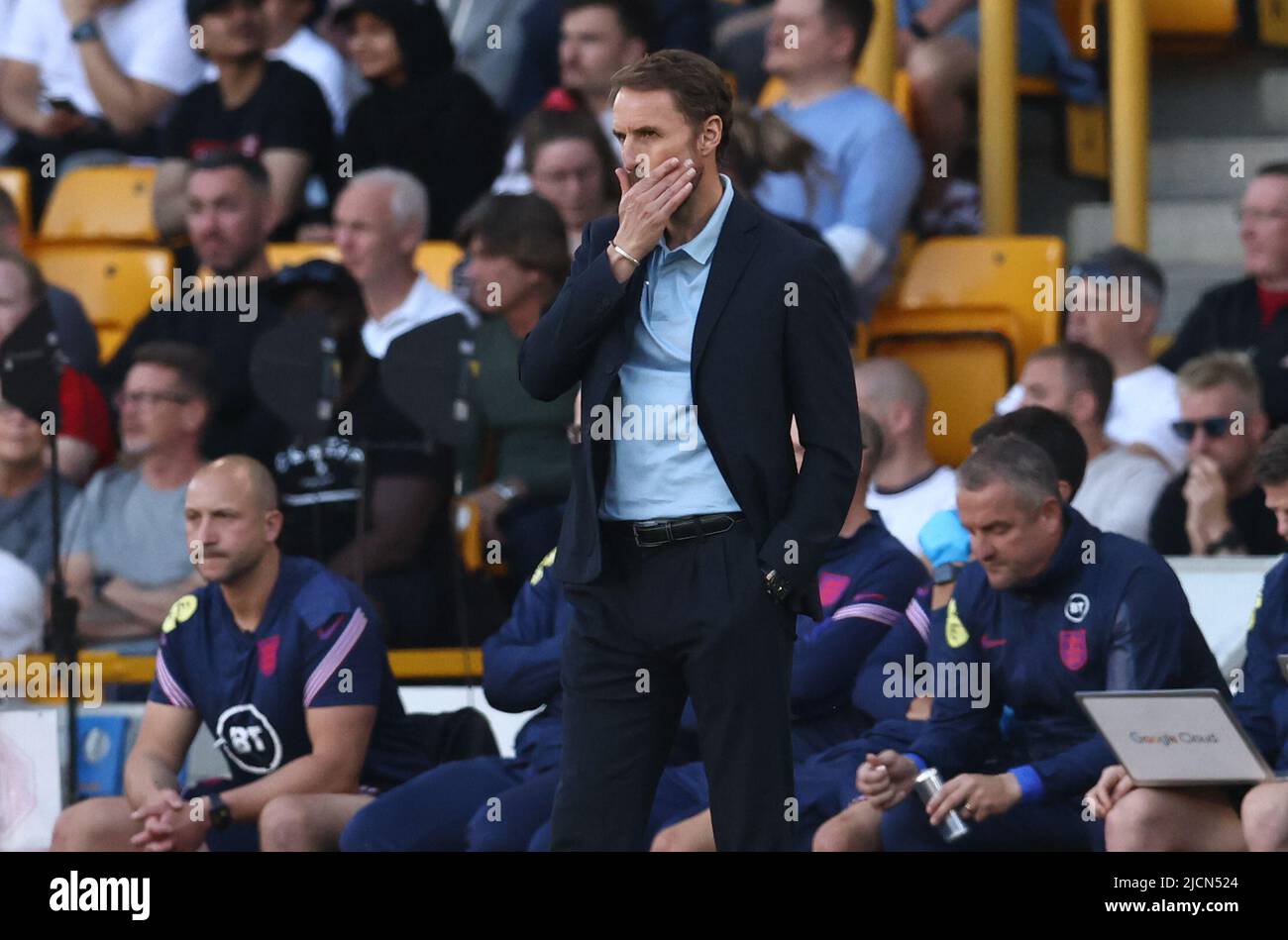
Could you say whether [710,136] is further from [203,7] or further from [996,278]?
[203,7]

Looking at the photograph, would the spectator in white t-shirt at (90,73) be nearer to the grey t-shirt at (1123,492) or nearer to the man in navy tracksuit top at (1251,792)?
the grey t-shirt at (1123,492)

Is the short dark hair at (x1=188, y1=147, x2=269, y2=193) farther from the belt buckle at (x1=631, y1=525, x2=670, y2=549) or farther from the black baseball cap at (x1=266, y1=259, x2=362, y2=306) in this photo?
the belt buckle at (x1=631, y1=525, x2=670, y2=549)

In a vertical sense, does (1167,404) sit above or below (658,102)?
below

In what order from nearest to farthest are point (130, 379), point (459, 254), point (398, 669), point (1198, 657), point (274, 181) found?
1. point (1198, 657)
2. point (398, 669)
3. point (130, 379)
4. point (459, 254)
5. point (274, 181)

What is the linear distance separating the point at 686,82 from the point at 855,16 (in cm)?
380

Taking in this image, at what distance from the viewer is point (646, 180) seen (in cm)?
373

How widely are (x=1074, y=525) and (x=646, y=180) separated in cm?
180

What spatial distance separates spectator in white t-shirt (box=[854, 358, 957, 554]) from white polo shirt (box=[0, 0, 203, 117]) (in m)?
3.55

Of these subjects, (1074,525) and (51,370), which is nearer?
(1074,525)

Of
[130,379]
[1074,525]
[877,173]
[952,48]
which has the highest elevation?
[952,48]

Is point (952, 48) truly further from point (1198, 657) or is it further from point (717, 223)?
point (717, 223)

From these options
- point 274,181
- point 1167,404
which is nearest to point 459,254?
point 274,181

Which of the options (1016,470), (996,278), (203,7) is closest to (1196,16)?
(996,278)

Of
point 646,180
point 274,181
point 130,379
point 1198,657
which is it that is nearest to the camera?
point 646,180
